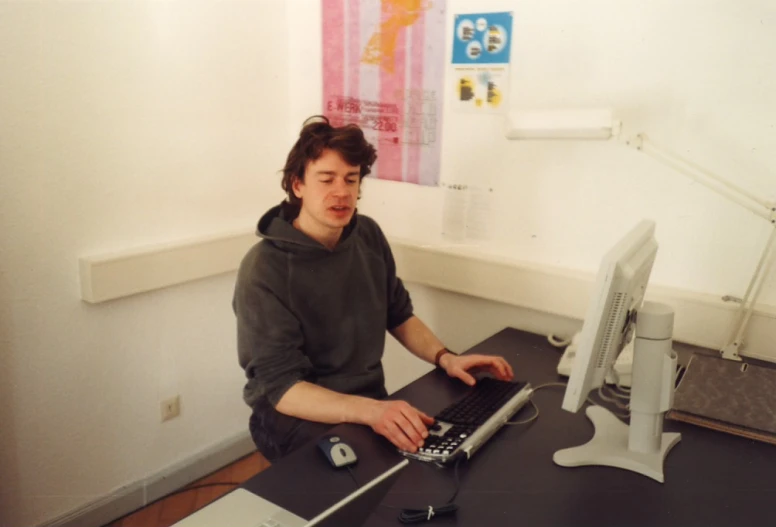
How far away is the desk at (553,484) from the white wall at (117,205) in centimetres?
109

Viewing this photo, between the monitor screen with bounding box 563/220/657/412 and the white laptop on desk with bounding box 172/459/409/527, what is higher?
the monitor screen with bounding box 563/220/657/412

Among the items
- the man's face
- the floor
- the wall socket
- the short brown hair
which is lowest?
the floor

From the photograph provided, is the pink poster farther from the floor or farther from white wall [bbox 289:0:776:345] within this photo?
the floor

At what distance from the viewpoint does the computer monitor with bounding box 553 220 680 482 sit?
110 cm

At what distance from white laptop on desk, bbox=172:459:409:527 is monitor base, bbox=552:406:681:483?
37 cm

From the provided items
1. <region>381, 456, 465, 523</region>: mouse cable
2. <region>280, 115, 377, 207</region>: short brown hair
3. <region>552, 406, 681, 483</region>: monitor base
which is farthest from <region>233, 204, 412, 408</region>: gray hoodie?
<region>552, 406, 681, 483</region>: monitor base

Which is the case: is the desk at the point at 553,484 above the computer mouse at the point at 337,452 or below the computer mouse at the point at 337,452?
below

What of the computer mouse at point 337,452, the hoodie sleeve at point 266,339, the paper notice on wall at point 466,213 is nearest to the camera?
the computer mouse at point 337,452

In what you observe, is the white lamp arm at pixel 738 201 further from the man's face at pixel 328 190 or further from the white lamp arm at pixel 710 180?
the man's face at pixel 328 190

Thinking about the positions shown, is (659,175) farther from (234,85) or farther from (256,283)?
(234,85)

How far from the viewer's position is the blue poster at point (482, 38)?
1956mm

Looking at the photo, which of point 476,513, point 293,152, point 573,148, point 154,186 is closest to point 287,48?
point 154,186

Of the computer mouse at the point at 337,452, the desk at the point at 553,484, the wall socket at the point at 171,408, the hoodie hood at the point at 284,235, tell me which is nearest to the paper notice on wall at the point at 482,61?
the hoodie hood at the point at 284,235

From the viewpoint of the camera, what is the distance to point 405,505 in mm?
1103
